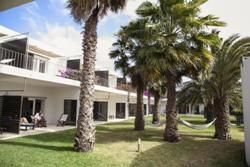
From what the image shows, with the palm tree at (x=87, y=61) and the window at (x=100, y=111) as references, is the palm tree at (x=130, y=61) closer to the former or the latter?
the palm tree at (x=87, y=61)

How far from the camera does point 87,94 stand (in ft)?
32.4

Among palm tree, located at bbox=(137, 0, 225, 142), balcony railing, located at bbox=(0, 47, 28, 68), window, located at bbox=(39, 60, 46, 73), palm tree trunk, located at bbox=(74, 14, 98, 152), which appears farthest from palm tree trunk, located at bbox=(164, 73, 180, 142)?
window, located at bbox=(39, 60, 46, 73)

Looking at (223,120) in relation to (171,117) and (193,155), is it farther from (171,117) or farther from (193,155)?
(193,155)

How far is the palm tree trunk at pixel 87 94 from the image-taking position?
947 centimetres

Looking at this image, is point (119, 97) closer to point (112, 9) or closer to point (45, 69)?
point (45, 69)

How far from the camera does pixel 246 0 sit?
944 cm

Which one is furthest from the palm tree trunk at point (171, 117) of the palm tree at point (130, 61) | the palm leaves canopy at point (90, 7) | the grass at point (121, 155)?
the palm leaves canopy at point (90, 7)

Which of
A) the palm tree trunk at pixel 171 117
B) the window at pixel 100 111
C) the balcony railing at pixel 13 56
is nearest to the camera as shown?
the palm tree trunk at pixel 171 117

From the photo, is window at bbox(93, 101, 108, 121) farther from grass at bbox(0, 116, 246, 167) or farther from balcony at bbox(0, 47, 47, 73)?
grass at bbox(0, 116, 246, 167)

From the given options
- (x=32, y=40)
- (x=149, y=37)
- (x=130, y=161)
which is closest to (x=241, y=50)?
(x=149, y=37)

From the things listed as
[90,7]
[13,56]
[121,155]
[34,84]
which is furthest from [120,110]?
[90,7]

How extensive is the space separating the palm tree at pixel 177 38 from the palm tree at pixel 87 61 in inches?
131

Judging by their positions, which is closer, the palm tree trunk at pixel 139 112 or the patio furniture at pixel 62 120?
the palm tree trunk at pixel 139 112

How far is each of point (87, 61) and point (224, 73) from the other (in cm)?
835
